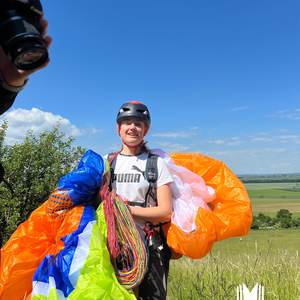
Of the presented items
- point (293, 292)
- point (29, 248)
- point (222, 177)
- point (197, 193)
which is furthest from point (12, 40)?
point (293, 292)

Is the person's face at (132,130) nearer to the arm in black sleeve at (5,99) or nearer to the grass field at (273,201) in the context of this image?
the arm in black sleeve at (5,99)

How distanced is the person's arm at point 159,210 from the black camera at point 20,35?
1291 mm

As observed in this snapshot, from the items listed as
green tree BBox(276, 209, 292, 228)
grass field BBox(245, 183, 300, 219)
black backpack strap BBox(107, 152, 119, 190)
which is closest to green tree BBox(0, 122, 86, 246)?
black backpack strap BBox(107, 152, 119, 190)

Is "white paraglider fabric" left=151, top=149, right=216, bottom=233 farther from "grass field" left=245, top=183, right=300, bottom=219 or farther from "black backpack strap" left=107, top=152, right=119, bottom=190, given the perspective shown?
"grass field" left=245, top=183, right=300, bottom=219

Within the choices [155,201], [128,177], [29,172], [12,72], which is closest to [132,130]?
[128,177]

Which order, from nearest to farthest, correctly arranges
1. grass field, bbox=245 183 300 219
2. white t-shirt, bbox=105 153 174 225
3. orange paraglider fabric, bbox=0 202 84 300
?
orange paraglider fabric, bbox=0 202 84 300 < white t-shirt, bbox=105 153 174 225 < grass field, bbox=245 183 300 219

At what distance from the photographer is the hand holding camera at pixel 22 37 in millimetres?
839

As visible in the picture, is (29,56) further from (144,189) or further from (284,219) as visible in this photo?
(284,219)

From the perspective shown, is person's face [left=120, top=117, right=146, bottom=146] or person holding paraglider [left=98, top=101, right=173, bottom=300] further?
person's face [left=120, top=117, right=146, bottom=146]

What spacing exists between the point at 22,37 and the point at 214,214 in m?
1.91

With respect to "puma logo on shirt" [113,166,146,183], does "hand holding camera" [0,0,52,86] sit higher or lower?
higher

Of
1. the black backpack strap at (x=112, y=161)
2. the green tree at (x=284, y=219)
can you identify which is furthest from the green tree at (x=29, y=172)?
the green tree at (x=284, y=219)

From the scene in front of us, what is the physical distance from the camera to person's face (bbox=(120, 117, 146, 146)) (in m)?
2.21

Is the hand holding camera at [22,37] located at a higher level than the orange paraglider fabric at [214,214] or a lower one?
higher
